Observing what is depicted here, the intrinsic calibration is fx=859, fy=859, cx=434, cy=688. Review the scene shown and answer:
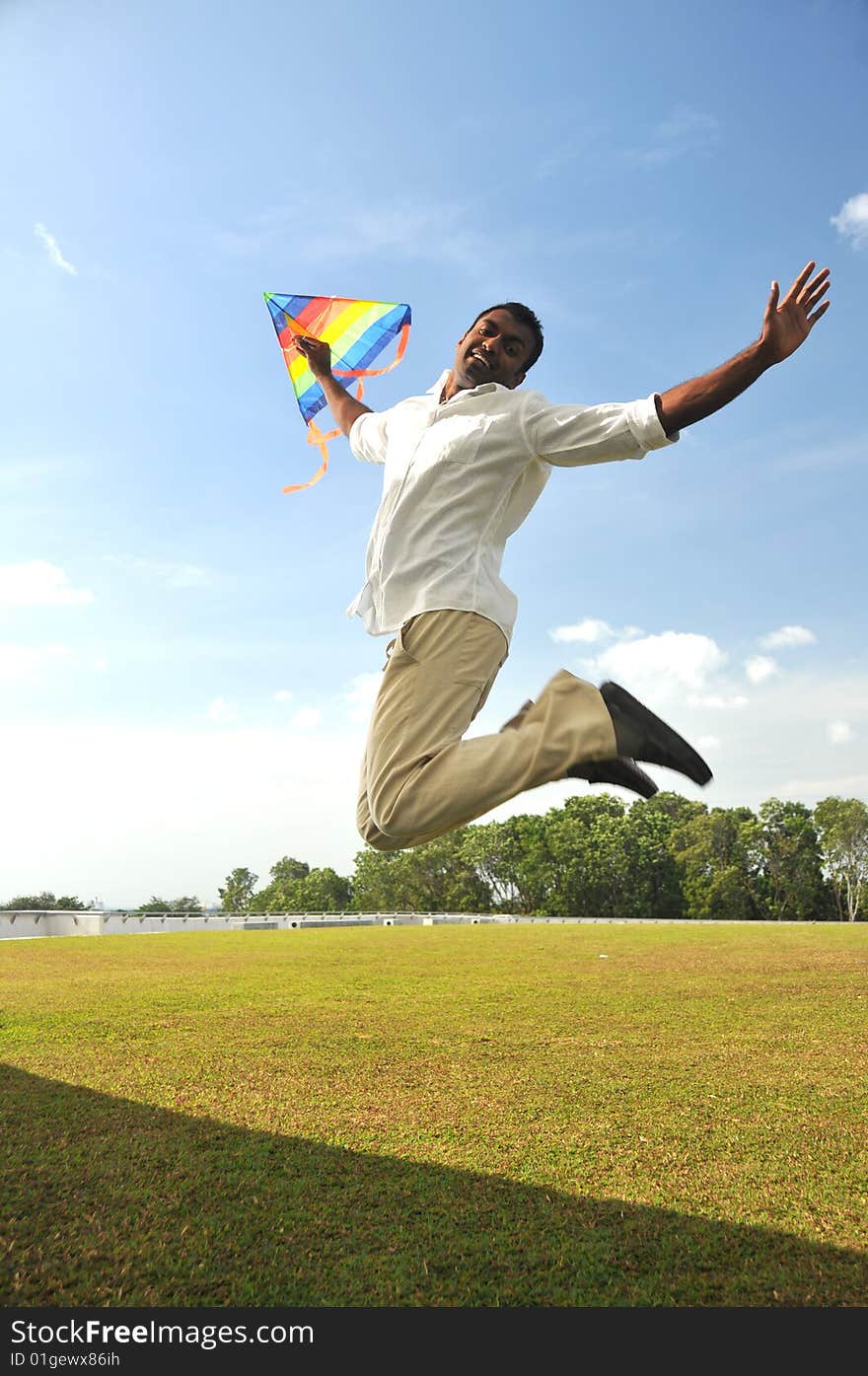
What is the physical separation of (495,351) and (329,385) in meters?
1.31

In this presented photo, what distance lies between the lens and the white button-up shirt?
3020mm

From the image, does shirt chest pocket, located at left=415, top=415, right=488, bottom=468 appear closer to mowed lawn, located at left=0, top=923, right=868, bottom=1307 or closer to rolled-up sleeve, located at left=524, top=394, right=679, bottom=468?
rolled-up sleeve, located at left=524, top=394, right=679, bottom=468

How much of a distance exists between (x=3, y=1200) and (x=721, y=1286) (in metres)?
2.41

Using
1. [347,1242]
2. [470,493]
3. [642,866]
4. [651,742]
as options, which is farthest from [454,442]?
[642,866]

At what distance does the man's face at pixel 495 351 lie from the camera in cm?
334

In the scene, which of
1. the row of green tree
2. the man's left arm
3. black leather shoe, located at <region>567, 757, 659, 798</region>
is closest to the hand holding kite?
the man's left arm

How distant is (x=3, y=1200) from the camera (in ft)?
9.93

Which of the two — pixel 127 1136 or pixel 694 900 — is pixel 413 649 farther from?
pixel 694 900

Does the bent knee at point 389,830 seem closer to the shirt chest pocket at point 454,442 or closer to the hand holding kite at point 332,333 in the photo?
the shirt chest pocket at point 454,442

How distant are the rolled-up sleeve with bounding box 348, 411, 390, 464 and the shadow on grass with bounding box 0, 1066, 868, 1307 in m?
3.00

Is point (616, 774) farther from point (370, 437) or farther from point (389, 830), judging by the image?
point (370, 437)

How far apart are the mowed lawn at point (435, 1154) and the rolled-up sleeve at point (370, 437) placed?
301 cm

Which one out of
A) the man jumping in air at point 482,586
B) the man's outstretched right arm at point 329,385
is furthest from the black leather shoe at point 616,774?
the man's outstretched right arm at point 329,385

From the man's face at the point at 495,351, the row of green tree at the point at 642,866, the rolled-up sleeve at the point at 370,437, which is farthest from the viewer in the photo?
the row of green tree at the point at 642,866
